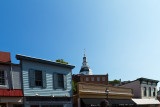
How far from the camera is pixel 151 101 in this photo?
35.2 m

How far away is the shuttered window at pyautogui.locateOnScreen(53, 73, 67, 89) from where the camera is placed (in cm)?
1952

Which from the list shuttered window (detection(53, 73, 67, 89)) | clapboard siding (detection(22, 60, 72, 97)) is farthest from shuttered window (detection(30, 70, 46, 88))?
shuttered window (detection(53, 73, 67, 89))

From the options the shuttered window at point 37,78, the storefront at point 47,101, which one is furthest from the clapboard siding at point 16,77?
the storefront at point 47,101

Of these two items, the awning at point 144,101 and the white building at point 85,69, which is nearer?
the awning at point 144,101

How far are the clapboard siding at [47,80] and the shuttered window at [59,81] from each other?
0.37 m

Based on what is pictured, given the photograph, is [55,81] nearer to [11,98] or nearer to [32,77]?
[32,77]

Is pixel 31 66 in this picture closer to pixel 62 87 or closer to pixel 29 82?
pixel 29 82

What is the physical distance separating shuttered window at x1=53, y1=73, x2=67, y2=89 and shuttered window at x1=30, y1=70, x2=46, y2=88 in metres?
1.50

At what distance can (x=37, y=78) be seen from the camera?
18.2 m

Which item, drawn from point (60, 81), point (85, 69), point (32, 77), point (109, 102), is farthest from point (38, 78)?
point (85, 69)

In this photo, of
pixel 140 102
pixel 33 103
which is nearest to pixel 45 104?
pixel 33 103

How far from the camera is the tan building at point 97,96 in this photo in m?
22.1

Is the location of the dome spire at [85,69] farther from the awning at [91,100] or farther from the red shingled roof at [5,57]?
the red shingled roof at [5,57]

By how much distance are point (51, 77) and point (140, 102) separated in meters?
20.0
